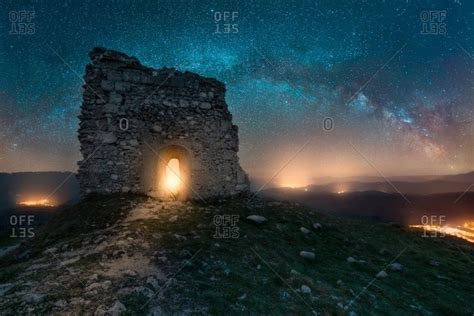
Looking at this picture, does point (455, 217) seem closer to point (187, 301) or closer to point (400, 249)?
point (400, 249)

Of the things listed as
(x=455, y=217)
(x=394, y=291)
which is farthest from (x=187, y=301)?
(x=455, y=217)

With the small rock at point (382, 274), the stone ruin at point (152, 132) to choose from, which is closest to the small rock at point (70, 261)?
the stone ruin at point (152, 132)

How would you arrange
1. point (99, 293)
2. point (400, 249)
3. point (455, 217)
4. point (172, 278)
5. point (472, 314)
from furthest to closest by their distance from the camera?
point (455, 217) → point (400, 249) → point (472, 314) → point (172, 278) → point (99, 293)

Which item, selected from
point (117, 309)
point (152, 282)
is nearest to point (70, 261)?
point (152, 282)

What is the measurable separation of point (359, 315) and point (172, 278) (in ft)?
10.5

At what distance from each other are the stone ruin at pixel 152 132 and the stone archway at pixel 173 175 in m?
0.04

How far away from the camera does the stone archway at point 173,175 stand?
1123cm

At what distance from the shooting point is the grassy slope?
444 centimetres

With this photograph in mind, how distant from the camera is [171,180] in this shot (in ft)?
39.1

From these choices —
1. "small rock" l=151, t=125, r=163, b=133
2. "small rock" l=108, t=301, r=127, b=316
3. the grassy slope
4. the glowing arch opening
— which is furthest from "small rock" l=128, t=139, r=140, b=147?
"small rock" l=108, t=301, r=127, b=316

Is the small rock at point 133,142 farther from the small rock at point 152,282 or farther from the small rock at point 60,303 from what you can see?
the small rock at point 60,303

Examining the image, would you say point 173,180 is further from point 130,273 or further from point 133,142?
point 130,273

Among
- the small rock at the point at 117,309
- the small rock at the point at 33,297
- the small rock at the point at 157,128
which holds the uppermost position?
the small rock at the point at 157,128

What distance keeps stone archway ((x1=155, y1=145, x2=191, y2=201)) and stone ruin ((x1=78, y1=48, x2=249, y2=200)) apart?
41 millimetres
